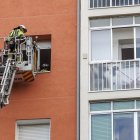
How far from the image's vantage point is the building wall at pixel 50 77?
26.3m

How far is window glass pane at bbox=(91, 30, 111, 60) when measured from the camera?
2712 centimetres

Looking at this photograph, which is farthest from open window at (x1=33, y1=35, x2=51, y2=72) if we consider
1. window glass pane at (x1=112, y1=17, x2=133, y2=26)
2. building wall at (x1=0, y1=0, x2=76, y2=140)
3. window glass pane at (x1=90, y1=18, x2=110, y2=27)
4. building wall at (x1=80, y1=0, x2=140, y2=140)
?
window glass pane at (x1=112, y1=17, x2=133, y2=26)

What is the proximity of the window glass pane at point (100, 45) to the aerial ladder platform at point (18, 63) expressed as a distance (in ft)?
7.02

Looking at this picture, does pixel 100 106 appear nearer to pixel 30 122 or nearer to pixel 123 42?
pixel 30 122

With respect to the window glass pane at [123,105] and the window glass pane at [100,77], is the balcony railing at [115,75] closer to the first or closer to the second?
the window glass pane at [100,77]

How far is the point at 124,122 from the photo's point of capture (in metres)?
25.7

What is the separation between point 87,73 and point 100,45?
4.34 feet

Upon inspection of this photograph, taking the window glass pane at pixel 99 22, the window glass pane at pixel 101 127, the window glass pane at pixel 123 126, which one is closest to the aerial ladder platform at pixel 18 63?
the window glass pane at pixel 99 22

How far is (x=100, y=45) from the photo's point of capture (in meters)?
27.3

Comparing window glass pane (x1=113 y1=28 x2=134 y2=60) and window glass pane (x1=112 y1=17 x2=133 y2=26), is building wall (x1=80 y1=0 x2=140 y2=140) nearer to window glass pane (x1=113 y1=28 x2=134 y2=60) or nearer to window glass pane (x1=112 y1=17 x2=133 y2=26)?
window glass pane (x1=112 y1=17 x2=133 y2=26)

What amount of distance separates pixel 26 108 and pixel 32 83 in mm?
1010

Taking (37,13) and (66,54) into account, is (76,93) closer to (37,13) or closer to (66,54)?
(66,54)

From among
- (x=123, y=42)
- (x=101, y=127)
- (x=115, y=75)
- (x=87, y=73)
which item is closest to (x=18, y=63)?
(x=87, y=73)

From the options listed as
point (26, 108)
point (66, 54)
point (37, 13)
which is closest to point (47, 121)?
point (26, 108)
